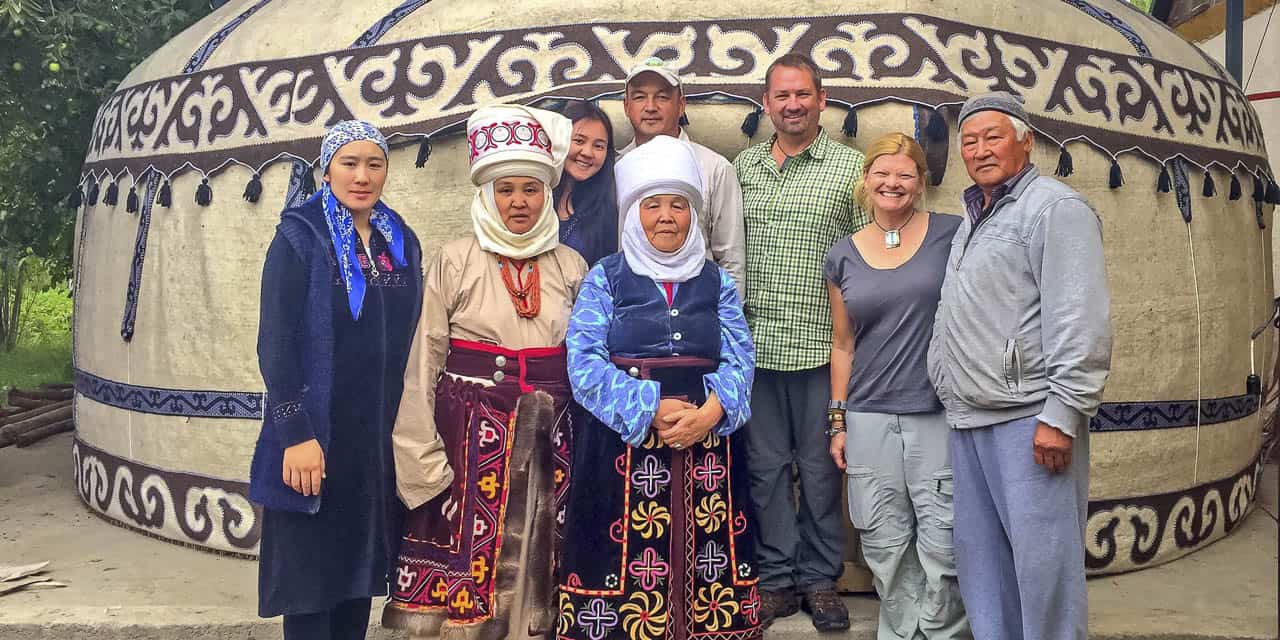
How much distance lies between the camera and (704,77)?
13.0 ft

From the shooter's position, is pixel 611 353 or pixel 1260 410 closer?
pixel 611 353

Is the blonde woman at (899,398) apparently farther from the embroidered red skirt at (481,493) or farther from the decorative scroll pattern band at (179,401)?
the decorative scroll pattern band at (179,401)

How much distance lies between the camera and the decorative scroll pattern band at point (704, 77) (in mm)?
3973

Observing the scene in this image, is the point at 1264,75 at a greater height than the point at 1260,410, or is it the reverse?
the point at 1264,75

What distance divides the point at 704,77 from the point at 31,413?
5.23 metres

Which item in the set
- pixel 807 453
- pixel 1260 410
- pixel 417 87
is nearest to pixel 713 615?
pixel 807 453

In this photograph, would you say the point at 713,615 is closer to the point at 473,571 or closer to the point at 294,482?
the point at 473,571

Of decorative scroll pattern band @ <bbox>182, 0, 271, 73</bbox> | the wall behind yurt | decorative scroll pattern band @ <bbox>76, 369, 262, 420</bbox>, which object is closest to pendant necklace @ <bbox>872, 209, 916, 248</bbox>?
decorative scroll pattern band @ <bbox>76, 369, 262, 420</bbox>

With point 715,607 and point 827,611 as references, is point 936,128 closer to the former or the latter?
point 827,611

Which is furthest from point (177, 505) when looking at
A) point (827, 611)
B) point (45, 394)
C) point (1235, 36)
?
point (1235, 36)

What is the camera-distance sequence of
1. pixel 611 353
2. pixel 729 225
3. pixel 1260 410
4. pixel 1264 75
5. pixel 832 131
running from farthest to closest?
pixel 1264 75 < pixel 1260 410 < pixel 832 131 < pixel 729 225 < pixel 611 353

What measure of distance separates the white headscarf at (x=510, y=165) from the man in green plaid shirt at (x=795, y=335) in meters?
0.73

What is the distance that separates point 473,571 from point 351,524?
34 centimetres

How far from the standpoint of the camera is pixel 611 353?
9.74ft
